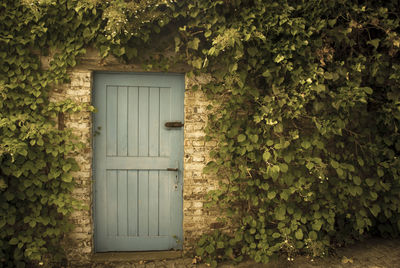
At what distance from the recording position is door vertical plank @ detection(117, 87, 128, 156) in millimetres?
3553

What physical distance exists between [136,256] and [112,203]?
738mm

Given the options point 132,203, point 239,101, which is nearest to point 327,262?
point 239,101

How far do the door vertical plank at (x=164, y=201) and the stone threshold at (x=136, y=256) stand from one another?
27 centimetres

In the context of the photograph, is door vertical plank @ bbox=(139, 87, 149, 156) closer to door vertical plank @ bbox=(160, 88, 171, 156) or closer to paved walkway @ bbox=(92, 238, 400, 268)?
door vertical plank @ bbox=(160, 88, 171, 156)

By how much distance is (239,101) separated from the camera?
3.41 metres

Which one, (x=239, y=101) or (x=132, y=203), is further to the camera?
(x=132, y=203)

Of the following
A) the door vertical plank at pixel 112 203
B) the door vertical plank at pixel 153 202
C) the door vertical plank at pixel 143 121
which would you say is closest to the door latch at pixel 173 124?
the door vertical plank at pixel 143 121

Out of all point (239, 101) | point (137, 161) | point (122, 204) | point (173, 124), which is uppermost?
point (239, 101)

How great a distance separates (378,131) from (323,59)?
1362 millimetres

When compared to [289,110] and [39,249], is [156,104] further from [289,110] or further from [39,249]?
[39,249]

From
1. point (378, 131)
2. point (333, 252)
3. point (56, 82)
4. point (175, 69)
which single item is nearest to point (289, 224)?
point (333, 252)

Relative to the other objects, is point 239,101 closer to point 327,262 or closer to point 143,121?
point 143,121

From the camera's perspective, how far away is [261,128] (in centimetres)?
342

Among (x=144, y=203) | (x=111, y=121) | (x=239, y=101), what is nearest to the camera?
(x=239, y=101)
